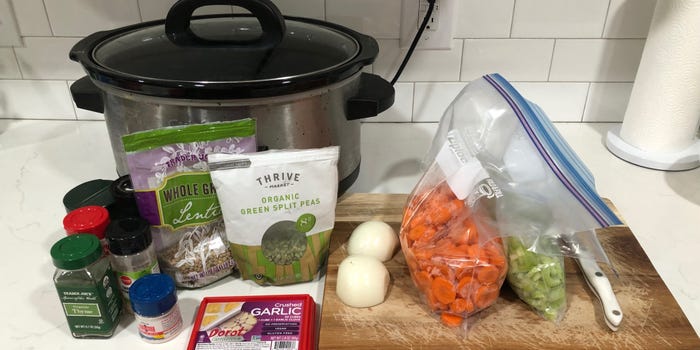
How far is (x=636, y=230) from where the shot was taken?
775 mm

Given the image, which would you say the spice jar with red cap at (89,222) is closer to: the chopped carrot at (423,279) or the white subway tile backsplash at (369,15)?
the chopped carrot at (423,279)

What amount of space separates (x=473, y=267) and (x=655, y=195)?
18.0 inches

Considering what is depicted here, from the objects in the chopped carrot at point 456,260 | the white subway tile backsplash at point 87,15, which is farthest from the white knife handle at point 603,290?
the white subway tile backsplash at point 87,15

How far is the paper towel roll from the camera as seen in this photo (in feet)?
2.72

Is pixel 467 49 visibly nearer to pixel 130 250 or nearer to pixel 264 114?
pixel 264 114

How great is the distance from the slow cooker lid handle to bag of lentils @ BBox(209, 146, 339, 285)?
0.61 feet

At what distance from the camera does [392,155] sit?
991 millimetres

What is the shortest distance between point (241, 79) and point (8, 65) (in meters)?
0.71

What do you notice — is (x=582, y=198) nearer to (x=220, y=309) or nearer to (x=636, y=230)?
(x=636, y=230)

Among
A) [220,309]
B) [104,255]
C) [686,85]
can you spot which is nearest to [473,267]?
[220,309]

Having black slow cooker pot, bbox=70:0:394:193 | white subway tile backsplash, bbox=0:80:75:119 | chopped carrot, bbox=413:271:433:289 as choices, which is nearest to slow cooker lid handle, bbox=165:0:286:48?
black slow cooker pot, bbox=70:0:394:193

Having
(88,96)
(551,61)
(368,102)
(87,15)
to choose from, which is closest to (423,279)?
(368,102)

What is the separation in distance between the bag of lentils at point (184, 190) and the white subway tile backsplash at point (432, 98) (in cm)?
51

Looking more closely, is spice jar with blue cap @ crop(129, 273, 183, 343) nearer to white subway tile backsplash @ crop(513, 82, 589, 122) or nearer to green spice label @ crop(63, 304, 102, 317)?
green spice label @ crop(63, 304, 102, 317)
